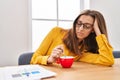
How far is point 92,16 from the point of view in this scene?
1.60m

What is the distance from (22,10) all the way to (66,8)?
2.62ft

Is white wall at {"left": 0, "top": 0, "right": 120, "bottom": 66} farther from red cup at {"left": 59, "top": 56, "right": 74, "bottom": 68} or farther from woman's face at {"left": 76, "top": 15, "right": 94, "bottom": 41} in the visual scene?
red cup at {"left": 59, "top": 56, "right": 74, "bottom": 68}

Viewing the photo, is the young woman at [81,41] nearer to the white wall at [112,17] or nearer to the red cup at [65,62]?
the red cup at [65,62]

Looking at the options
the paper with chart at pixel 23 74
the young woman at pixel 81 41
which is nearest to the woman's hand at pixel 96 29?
the young woman at pixel 81 41

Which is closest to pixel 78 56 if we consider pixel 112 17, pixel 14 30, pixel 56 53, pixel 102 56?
pixel 102 56

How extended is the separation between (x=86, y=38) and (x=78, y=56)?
0.27 m

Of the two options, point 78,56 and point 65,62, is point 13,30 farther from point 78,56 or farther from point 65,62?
point 65,62

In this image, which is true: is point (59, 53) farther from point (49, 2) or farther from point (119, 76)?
point (49, 2)

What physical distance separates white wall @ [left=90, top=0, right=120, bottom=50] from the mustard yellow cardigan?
4.05ft

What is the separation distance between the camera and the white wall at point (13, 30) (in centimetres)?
216

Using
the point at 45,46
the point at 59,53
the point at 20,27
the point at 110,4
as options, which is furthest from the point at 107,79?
the point at 110,4

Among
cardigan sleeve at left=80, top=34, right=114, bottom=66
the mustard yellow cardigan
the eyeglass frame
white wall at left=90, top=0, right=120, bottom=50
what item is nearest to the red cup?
the mustard yellow cardigan

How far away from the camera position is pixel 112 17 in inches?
108

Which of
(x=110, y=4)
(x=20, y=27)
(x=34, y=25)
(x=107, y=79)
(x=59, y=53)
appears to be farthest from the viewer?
(x=110, y=4)
